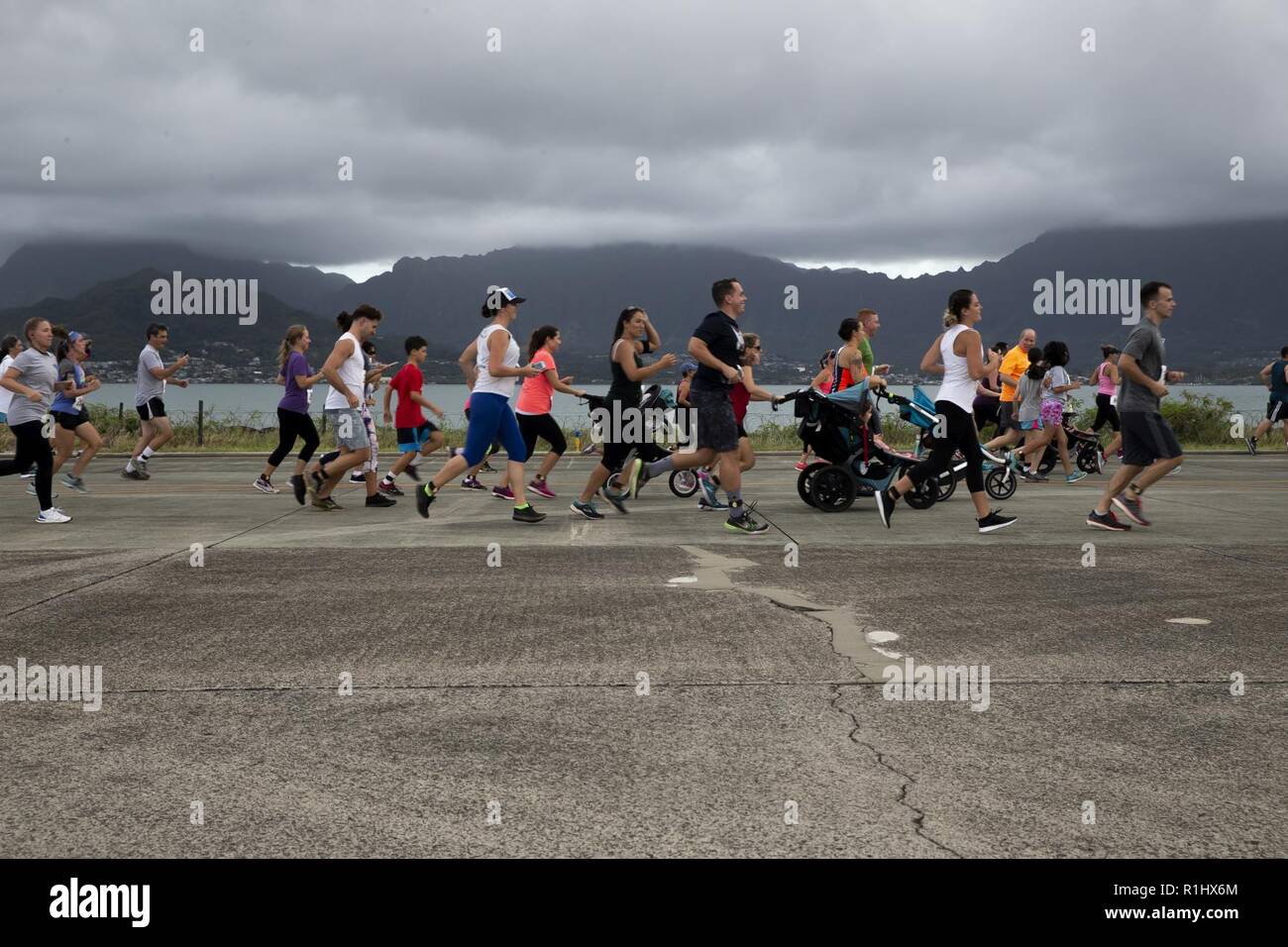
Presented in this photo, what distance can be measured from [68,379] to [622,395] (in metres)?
6.36

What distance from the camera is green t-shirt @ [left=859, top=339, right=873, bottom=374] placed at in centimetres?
1363

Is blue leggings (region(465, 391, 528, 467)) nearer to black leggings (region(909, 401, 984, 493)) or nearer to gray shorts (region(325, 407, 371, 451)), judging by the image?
gray shorts (region(325, 407, 371, 451))

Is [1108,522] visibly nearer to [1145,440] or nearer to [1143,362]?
[1145,440]

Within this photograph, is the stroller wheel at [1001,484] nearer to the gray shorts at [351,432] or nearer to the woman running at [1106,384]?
the woman running at [1106,384]

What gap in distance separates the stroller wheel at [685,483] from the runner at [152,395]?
659 cm

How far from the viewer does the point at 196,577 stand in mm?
8195

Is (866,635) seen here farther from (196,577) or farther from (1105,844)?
(196,577)

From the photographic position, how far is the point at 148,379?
16875 mm

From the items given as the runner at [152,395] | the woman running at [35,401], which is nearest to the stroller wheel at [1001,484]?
the woman running at [35,401]

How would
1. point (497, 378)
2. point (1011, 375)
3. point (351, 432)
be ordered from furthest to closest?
1. point (1011, 375)
2. point (351, 432)
3. point (497, 378)

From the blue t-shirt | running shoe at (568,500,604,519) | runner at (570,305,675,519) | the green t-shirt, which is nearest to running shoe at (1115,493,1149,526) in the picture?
the green t-shirt

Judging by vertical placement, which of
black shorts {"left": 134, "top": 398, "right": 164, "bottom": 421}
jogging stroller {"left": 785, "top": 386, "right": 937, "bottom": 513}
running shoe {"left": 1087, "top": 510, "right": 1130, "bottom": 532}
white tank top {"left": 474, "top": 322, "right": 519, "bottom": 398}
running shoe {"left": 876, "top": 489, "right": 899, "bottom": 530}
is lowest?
running shoe {"left": 1087, "top": 510, "right": 1130, "bottom": 532}

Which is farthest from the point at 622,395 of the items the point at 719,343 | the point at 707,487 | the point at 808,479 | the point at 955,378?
the point at 955,378

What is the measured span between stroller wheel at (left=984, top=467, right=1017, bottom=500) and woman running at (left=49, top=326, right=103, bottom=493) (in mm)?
10182
